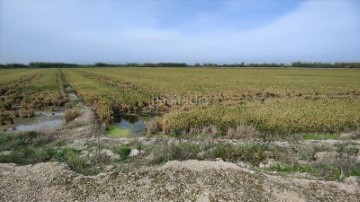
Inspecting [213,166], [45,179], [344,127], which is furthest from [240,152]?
[344,127]

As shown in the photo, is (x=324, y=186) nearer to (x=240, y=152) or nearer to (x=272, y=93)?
(x=240, y=152)

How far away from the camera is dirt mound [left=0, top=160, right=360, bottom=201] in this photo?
562cm

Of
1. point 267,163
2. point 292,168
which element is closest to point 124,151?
point 267,163

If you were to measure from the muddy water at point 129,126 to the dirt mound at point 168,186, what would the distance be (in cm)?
488

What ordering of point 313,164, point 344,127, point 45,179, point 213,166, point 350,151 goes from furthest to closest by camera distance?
→ point 344,127, point 350,151, point 313,164, point 213,166, point 45,179

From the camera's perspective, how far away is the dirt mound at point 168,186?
5621 mm

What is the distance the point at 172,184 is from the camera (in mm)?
6125

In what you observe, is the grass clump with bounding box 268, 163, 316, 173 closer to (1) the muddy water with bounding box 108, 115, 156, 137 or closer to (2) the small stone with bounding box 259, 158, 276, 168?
(2) the small stone with bounding box 259, 158, 276, 168

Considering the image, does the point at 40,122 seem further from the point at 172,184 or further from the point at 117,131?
the point at 172,184

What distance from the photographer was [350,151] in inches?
328

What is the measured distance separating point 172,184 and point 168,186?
116 mm

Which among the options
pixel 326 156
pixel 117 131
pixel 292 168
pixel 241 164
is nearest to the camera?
pixel 292 168

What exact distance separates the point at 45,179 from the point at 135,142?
339cm

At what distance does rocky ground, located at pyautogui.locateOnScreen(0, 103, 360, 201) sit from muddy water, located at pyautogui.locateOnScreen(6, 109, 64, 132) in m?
6.34
